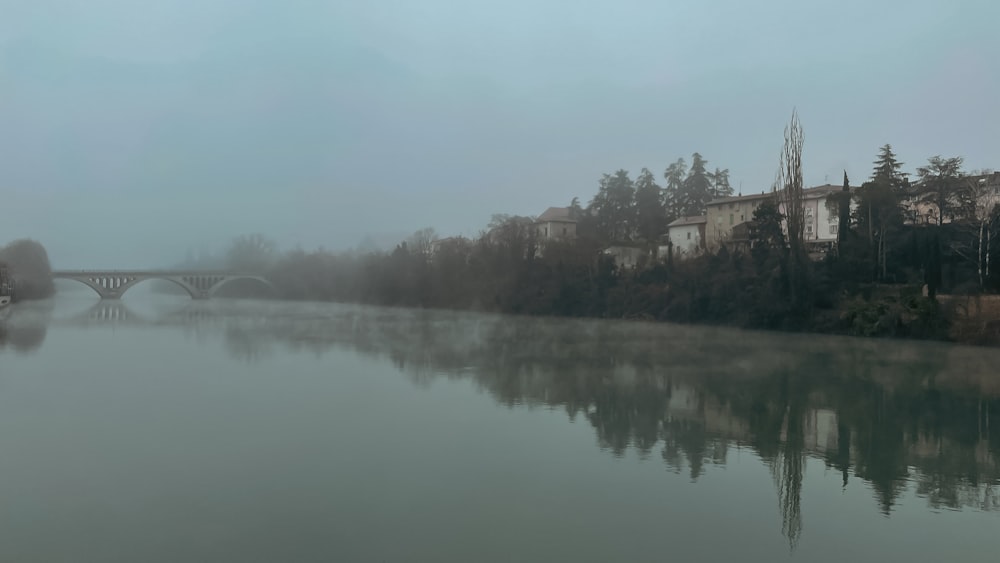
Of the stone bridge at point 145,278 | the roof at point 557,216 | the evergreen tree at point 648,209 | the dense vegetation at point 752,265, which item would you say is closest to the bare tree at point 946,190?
the dense vegetation at point 752,265

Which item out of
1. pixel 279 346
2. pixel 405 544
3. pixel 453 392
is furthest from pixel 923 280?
pixel 405 544

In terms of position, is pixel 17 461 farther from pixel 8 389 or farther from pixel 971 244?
pixel 971 244

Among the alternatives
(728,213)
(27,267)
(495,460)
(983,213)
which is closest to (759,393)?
(495,460)

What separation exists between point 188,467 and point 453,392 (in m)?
7.88

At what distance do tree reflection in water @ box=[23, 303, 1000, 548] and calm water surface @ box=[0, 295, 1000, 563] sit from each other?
0.30 ft

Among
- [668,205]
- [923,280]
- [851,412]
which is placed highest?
[668,205]

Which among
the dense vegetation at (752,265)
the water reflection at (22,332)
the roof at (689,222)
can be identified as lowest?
the water reflection at (22,332)

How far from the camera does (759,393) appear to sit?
1758 cm

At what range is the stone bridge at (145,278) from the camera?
72.6 metres

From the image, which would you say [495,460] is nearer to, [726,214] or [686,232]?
[726,214]

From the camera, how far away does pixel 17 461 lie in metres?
10.3

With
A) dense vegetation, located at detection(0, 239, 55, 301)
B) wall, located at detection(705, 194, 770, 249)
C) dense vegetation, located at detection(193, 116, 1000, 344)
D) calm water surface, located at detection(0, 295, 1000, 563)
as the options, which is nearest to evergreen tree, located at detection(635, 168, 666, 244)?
dense vegetation, located at detection(193, 116, 1000, 344)

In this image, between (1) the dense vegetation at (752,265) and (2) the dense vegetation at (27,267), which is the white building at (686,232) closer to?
(1) the dense vegetation at (752,265)

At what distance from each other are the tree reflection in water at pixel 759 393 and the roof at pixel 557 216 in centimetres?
3852
